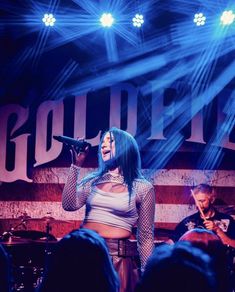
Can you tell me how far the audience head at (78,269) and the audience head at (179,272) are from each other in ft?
0.43

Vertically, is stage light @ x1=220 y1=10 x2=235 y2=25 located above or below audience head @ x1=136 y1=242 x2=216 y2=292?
above

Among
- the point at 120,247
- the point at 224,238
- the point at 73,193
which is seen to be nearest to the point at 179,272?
the point at 120,247

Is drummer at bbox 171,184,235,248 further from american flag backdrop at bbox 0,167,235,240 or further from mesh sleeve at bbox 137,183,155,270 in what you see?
mesh sleeve at bbox 137,183,155,270

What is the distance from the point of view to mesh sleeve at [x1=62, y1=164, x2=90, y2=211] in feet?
10.1

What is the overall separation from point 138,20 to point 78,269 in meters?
4.54

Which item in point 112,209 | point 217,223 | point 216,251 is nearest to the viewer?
point 216,251

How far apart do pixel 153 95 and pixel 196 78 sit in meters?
0.66

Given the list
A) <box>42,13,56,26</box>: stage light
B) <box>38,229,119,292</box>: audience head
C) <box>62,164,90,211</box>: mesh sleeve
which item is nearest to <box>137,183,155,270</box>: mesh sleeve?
<box>62,164,90,211</box>: mesh sleeve

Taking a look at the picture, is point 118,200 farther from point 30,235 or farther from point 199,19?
point 199,19

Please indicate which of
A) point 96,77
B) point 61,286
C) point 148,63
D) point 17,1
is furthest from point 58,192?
point 61,286

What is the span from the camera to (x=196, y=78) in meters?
6.30

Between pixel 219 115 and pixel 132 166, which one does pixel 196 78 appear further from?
pixel 132 166

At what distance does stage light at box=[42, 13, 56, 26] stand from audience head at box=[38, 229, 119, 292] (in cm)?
452

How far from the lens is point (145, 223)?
3062 millimetres
